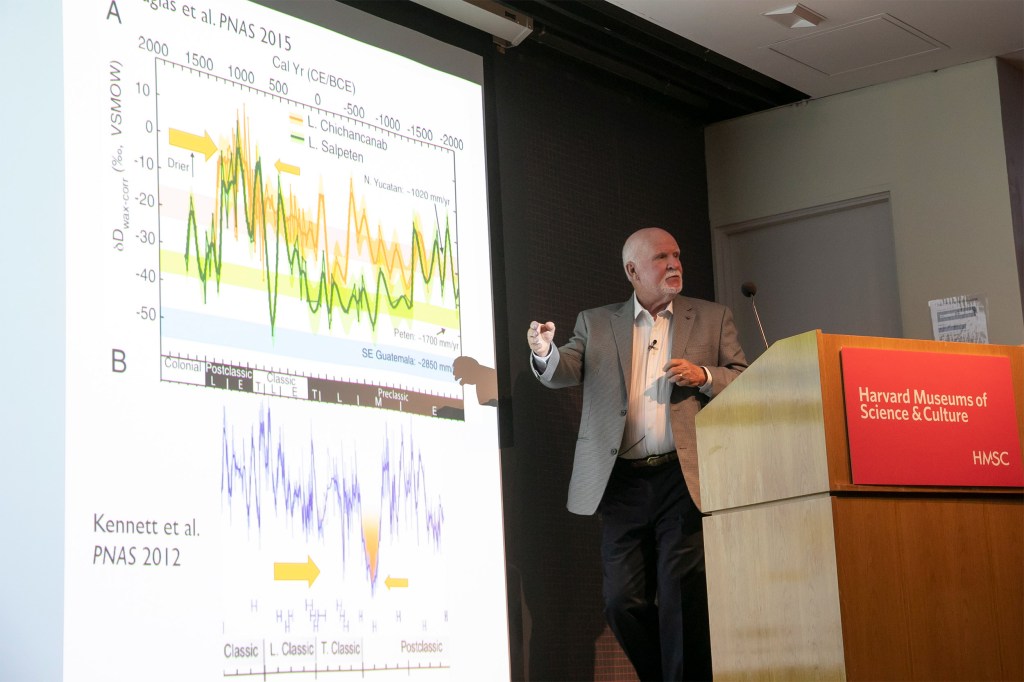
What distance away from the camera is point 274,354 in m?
3.33

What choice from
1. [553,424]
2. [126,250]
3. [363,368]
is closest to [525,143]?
[553,424]

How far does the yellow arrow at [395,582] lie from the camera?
136 inches

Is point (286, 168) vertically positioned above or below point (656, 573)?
above

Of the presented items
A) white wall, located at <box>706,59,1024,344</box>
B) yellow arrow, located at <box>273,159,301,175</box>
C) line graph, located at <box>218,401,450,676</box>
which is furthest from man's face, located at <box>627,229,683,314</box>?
white wall, located at <box>706,59,1024,344</box>

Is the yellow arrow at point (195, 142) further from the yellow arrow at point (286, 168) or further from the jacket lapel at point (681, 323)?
the jacket lapel at point (681, 323)

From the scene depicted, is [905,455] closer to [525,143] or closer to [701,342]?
[701,342]

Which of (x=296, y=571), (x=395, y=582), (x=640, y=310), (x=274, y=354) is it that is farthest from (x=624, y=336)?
(x=296, y=571)

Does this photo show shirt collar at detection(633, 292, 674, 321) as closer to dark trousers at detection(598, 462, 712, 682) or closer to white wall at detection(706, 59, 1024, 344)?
dark trousers at detection(598, 462, 712, 682)

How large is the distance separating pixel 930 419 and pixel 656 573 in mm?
1679

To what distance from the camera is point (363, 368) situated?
140 inches

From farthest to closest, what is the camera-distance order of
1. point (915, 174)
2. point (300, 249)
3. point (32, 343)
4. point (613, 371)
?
point (915, 174) < point (613, 371) < point (300, 249) < point (32, 343)

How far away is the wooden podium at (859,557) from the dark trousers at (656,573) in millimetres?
1202

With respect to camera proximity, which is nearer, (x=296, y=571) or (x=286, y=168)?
(x=296, y=571)

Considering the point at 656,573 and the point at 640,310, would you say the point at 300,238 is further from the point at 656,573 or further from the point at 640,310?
the point at 656,573
